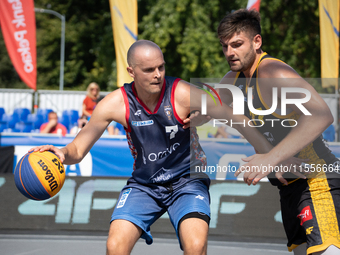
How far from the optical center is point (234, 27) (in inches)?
118

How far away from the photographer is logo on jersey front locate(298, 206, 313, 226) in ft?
9.72

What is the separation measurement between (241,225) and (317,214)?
12.1 feet

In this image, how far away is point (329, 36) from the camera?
13398 mm

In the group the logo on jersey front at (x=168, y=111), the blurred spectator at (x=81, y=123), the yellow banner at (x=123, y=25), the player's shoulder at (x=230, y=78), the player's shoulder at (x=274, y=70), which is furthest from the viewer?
the yellow banner at (x=123, y=25)

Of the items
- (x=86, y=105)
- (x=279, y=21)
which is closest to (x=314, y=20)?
(x=279, y=21)

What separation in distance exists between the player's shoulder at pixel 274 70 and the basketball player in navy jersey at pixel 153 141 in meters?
0.40

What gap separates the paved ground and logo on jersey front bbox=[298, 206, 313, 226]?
281 cm

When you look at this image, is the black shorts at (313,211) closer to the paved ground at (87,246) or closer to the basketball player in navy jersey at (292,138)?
the basketball player in navy jersey at (292,138)

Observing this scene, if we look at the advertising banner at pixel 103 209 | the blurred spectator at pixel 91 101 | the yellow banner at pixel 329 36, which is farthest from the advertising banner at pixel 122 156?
the yellow banner at pixel 329 36

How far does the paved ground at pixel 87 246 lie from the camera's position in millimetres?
5578

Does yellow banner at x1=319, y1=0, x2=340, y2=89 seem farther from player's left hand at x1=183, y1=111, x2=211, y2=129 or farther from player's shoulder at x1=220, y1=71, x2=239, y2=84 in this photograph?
player's left hand at x1=183, y1=111, x2=211, y2=129

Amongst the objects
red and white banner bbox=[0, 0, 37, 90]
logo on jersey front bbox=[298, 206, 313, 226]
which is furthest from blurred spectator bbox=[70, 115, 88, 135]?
logo on jersey front bbox=[298, 206, 313, 226]

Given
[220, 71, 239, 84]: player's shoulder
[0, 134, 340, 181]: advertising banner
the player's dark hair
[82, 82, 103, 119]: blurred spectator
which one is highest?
the player's dark hair

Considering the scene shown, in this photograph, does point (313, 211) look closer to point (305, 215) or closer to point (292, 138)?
point (305, 215)
